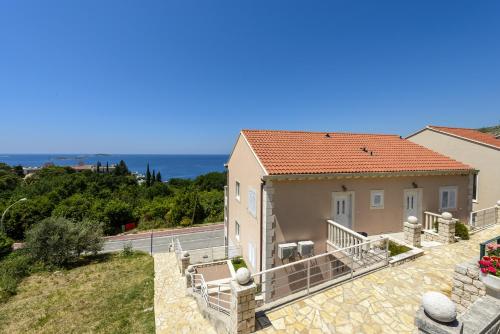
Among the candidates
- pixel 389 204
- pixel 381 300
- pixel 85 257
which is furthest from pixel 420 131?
pixel 85 257

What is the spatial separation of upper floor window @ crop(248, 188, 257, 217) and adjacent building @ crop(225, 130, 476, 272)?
0.15 ft

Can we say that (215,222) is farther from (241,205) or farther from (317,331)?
(317,331)

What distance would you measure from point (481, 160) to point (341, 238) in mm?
11712

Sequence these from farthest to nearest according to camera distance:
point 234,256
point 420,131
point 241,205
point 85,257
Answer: point 85,257 → point 420,131 → point 234,256 → point 241,205

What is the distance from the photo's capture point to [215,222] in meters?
32.2

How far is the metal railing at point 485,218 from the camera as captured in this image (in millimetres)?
12898

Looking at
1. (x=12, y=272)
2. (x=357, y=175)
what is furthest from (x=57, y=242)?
(x=357, y=175)

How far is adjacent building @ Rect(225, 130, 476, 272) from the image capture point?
9766 mm

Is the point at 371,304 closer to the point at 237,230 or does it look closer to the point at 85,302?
the point at 237,230

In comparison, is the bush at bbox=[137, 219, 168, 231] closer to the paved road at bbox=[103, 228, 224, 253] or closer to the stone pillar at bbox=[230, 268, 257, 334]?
the paved road at bbox=[103, 228, 224, 253]

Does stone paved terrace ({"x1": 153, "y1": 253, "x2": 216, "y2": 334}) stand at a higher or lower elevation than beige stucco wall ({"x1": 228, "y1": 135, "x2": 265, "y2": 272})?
lower

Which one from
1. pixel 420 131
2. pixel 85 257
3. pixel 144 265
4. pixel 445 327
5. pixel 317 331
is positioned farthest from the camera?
pixel 85 257

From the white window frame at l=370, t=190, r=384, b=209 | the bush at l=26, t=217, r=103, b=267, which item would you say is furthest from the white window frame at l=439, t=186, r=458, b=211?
the bush at l=26, t=217, r=103, b=267

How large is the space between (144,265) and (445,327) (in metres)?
16.7
